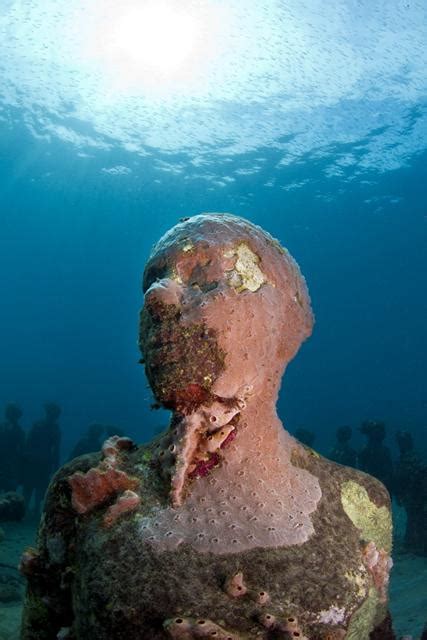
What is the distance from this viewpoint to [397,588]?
879 cm

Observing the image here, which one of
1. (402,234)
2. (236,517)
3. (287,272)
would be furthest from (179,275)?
(402,234)

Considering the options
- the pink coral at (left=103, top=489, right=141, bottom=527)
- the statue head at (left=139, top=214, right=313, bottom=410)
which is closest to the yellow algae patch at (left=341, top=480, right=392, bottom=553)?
the statue head at (left=139, top=214, right=313, bottom=410)

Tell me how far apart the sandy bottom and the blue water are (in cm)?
417

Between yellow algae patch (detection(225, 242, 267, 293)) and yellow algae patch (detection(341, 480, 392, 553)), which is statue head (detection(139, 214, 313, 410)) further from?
yellow algae patch (detection(341, 480, 392, 553))

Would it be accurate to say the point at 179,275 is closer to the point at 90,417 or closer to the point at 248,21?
the point at 248,21

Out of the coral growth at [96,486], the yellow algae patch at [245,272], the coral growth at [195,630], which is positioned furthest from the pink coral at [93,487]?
the yellow algae patch at [245,272]

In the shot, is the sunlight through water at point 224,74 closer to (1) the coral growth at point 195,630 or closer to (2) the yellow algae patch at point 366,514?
(2) the yellow algae patch at point 366,514

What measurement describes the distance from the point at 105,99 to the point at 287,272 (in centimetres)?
2995

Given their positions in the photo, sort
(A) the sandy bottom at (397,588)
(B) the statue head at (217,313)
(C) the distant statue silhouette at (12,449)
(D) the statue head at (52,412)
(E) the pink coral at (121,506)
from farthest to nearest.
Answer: (D) the statue head at (52,412) < (C) the distant statue silhouette at (12,449) < (A) the sandy bottom at (397,588) < (B) the statue head at (217,313) < (E) the pink coral at (121,506)

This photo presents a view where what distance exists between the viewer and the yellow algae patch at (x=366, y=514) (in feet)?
9.34

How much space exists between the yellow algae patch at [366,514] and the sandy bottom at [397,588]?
10.0 feet

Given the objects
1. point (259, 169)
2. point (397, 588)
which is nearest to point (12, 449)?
point (397, 588)

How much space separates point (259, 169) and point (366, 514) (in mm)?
36742

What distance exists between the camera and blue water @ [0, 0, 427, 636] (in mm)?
22297
